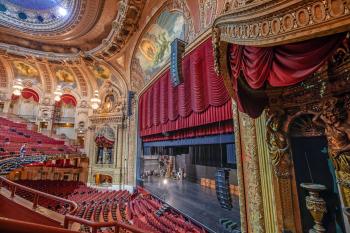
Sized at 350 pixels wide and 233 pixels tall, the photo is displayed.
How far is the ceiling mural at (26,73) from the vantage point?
12039 millimetres

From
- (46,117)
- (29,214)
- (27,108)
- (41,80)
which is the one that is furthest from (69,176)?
(29,214)

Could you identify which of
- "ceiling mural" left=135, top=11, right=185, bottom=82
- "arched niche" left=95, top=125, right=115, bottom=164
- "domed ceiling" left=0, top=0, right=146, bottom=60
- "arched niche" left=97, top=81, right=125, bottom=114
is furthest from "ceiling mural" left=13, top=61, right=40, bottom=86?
"ceiling mural" left=135, top=11, right=185, bottom=82

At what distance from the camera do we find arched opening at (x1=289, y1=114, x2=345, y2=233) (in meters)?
1.97

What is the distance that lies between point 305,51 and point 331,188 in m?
1.66

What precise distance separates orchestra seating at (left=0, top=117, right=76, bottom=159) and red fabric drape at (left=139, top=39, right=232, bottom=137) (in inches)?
297

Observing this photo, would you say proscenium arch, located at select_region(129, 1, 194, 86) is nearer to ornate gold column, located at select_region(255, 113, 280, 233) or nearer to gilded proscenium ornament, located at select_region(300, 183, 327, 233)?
ornate gold column, located at select_region(255, 113, 280, 233)

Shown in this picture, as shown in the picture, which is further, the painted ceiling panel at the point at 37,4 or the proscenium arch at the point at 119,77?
the painted ceiling panel at the point at 37,4

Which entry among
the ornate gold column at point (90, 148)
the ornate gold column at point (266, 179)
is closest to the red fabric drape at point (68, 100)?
the ornate gold column at point (90, 148)

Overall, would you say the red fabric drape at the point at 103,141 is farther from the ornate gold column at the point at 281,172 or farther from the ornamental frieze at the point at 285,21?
the ornamental frieze at the point at 285,21

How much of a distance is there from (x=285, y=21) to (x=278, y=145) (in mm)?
1589

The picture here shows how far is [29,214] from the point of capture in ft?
11.0

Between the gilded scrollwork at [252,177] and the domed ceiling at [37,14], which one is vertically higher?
the domed ceiling at [37,14]

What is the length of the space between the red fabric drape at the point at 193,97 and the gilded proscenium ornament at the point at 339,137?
5.49 feet

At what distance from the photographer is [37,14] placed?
1140 cm
